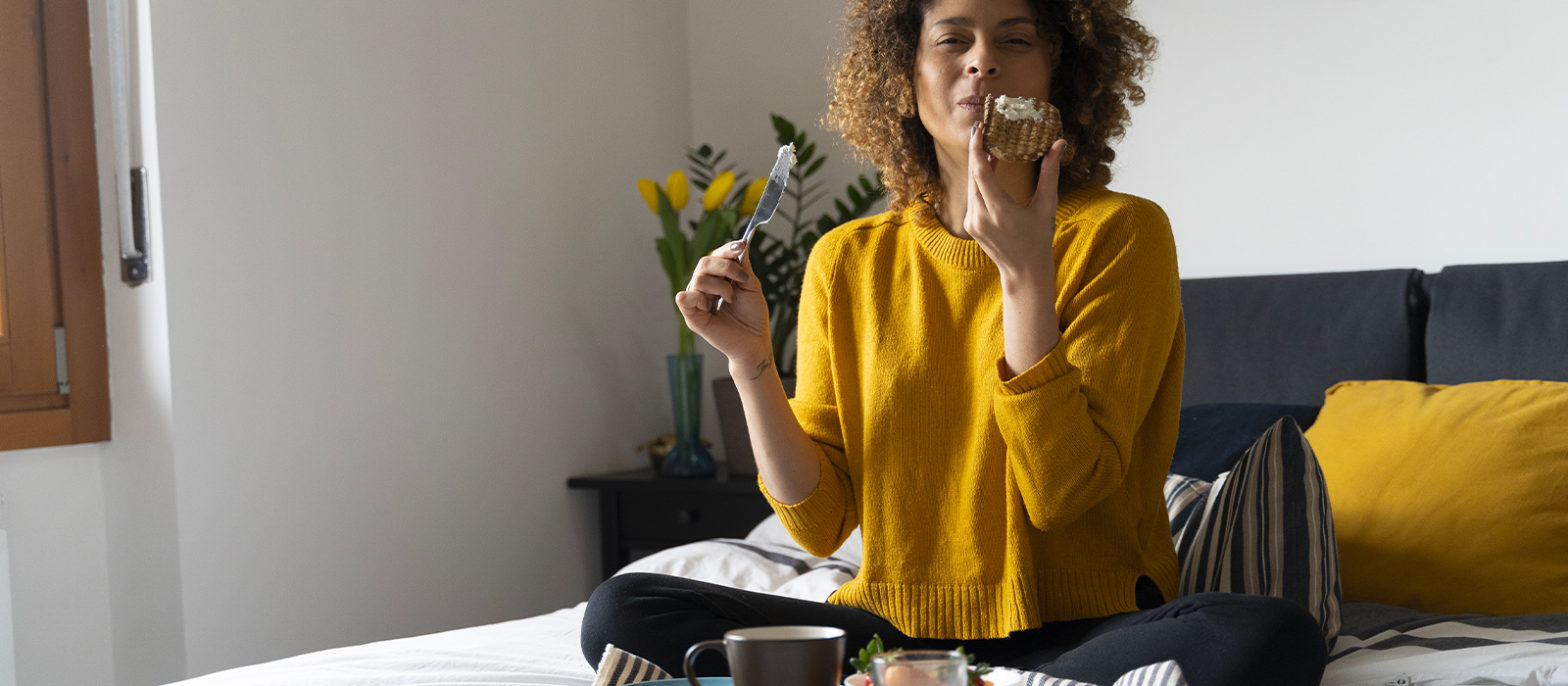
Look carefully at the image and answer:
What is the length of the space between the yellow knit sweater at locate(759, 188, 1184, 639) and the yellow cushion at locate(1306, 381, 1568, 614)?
44cm

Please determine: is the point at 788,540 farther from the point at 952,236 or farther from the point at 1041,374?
the point at 1041,374

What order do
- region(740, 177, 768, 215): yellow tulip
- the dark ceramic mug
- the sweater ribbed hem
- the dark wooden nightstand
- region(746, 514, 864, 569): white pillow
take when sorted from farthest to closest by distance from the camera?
region(740, 177, 768, 215): yellow tulip < the dark wooden nightstand < region(746, 514, 864, 569): white pillow < the sweater ribbed hem < the dark ceramic mug

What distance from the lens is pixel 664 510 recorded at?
2811mm

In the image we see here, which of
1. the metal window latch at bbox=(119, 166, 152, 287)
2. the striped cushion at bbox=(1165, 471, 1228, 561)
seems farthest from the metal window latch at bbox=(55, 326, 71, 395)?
the striped cushion at bbox=(1165, 471, 1228, 561)

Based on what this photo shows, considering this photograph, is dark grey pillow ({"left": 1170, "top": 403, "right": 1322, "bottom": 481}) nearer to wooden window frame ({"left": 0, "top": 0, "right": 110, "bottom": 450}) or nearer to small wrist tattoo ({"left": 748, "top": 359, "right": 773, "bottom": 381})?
small wrist tattoo ({"left": 748, "top": 359, "right": 773, "bottom": 381})

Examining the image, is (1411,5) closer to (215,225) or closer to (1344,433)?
(1344,433)

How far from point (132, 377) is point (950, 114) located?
1.49m

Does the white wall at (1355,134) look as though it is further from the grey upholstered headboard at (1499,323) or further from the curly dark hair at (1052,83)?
the curly dark hair at (1052,83)

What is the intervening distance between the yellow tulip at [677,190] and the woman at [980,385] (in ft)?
4.08

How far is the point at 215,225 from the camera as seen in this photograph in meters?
Answer: 2.17

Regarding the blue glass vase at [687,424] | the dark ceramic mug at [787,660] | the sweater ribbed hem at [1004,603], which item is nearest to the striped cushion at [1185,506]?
the sweater ribbed hem at [1004,603]

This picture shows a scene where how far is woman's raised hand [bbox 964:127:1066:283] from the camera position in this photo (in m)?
1.24

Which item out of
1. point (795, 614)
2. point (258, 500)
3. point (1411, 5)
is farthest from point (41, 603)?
point (1411, 5)

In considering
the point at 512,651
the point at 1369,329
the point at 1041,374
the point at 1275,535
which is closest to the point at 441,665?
the point at 512,651
